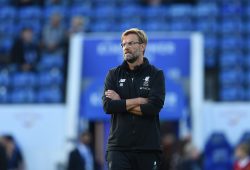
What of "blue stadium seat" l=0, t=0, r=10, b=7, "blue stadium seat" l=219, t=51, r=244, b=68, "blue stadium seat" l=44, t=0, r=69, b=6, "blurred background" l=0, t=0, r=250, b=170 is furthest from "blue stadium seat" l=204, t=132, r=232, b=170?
"blue stadium seat" l=0, t=0, r=10, b=7

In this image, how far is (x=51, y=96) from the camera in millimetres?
17781

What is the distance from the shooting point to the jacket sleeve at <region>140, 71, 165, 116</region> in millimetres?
6883

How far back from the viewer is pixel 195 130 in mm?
16469

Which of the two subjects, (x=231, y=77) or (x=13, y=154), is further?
(x=231, y=77)

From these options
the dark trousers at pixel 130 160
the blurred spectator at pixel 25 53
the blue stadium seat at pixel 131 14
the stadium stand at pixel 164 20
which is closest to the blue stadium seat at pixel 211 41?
the stadium stand at pixel 164 20

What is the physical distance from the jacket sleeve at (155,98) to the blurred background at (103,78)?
7296 mm

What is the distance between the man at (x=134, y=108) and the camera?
688 cm

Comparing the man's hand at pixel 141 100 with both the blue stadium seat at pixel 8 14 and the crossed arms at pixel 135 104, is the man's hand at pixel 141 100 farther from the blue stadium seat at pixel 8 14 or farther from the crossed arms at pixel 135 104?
the blue stadium seat at pixel 8 14

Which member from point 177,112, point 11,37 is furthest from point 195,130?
point 11,37

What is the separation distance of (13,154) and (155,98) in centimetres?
1011

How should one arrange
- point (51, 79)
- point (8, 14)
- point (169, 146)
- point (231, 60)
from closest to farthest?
point (169, 146) < point (51, 79) < point (231, 60) < point (8, 14)

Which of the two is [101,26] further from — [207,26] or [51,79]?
[207,26]

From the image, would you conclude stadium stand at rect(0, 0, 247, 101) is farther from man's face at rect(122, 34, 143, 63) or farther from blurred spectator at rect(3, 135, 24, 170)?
man's face at rect(122, 34, 143, 63)

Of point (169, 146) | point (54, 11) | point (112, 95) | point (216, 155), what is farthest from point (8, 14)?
point (112, 95)
